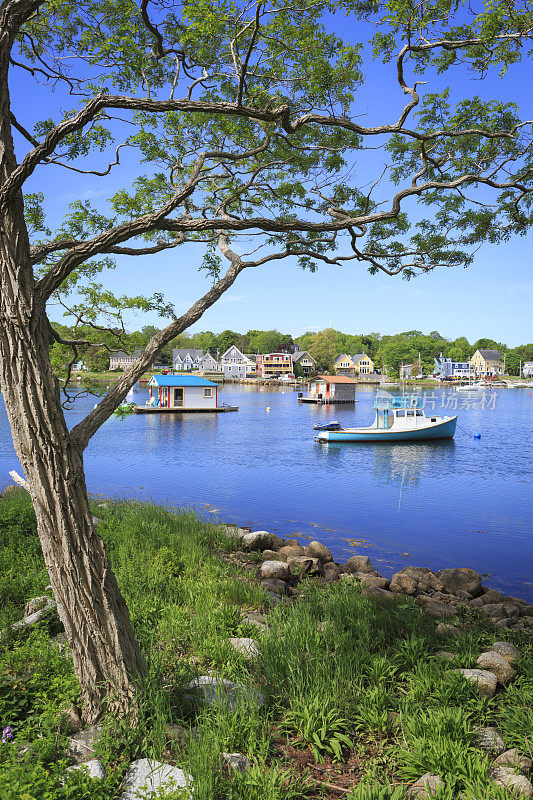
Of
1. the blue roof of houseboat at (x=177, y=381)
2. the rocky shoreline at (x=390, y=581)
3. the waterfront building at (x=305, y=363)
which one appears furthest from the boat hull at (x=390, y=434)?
the waterfront building at (x=305, y=363)

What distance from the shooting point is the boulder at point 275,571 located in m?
8.21

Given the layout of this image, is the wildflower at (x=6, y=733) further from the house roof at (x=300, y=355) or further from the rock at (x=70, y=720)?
the house roof at (x=300, y=355)

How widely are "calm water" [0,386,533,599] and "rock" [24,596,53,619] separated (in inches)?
309

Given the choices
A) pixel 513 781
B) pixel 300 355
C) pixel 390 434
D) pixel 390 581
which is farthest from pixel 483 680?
pixel 300 355

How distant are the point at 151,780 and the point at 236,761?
59cm

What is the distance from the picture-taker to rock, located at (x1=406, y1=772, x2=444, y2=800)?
3.18m

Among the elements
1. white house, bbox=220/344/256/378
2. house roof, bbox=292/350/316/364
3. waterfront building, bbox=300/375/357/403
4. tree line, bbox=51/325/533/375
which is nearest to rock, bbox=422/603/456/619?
waterfront building, bbox=300/375/357/403

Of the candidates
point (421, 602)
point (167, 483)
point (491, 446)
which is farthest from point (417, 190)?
point (491, 446)

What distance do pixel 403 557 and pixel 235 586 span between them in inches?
287

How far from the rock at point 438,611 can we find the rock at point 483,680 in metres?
2.21

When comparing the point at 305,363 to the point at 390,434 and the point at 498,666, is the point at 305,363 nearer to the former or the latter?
the point at 390,434

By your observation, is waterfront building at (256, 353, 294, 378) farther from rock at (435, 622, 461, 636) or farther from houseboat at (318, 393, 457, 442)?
rock at (435, 622, 461, 636)

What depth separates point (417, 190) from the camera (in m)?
5.66

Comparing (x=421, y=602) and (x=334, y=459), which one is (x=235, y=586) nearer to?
(x=421, y=602)
